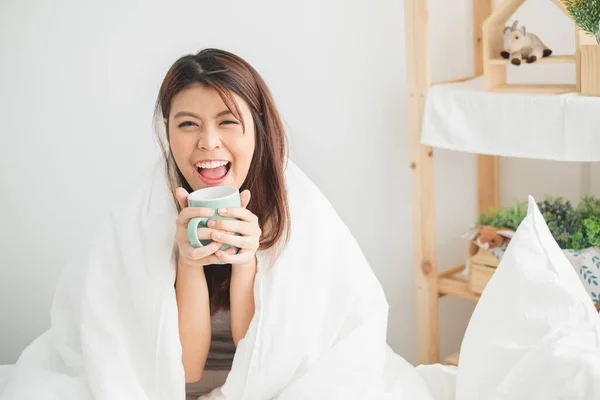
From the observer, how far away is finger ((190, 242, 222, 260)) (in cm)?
96

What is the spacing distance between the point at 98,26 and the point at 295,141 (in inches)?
21.9

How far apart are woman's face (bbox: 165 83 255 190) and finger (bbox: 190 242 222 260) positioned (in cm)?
13

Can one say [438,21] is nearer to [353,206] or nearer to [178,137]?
[353,206]

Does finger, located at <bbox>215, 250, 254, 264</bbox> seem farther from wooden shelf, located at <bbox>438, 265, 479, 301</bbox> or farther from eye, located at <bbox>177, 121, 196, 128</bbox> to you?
wooden shelf, located at <bbox>438, 265, 479, 301</bbox>

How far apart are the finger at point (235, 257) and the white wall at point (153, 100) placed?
2.24 ft

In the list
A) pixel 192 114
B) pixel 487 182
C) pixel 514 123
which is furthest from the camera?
pixel 487 182

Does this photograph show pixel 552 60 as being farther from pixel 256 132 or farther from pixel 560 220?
pixel 256 132

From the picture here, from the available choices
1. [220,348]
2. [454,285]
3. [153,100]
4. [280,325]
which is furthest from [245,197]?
[454,285]

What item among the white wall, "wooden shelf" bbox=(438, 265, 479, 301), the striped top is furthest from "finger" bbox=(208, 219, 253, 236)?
"wooden shelf" bbox=(438, 265, 479, 301)

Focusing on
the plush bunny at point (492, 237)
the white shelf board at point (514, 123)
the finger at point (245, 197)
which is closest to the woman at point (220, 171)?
the finger at point (245, 197)

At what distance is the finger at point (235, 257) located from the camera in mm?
986

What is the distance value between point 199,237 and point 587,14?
862 mm

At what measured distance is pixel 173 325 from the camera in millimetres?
1068

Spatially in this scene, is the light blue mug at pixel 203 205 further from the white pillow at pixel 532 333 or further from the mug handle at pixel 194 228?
the white pillow at pixel 532 333
